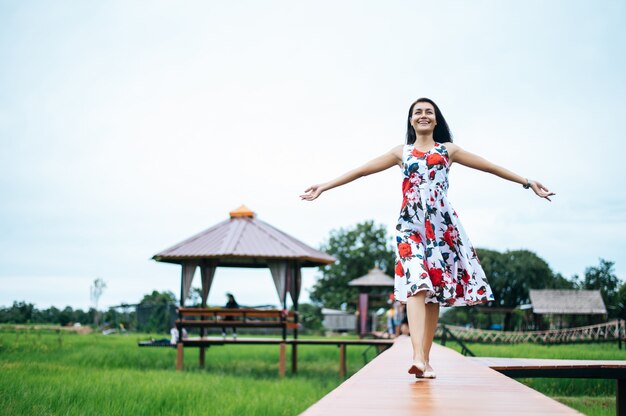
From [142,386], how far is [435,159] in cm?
501

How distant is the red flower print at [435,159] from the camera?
4.01 m

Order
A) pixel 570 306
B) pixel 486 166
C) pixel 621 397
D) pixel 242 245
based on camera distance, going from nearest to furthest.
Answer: pixel 486 166 → pixel 621 397 → pixel 242 245 → pixel 570 306

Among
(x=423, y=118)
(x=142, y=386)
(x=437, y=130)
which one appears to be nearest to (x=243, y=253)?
(x=142, y=386)

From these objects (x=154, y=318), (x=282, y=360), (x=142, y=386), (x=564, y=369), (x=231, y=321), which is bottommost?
(x=154, y=318)

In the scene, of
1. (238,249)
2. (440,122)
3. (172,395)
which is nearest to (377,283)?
(238,249)

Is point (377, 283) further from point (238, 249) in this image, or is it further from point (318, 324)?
point (318, 324)

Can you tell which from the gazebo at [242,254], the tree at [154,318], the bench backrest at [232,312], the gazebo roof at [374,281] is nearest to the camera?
the bench backrest at [232,312]

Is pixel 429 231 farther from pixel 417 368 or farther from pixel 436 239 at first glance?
pixel 417 368

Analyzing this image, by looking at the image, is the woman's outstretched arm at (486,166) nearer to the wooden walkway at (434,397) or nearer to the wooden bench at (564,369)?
the wooden walkway at (434,397)

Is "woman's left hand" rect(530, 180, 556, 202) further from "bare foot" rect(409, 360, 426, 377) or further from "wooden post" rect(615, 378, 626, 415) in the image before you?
"wooden post" rect(615, 378, 626, 415)

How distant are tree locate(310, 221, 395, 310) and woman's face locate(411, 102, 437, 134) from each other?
141 ft

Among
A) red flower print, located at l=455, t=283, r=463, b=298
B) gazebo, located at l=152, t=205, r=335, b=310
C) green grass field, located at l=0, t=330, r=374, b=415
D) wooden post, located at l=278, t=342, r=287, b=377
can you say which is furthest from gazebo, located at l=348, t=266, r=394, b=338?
red flower print, located at l=455, t=283, r=463, b=298

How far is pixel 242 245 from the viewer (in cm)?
1398

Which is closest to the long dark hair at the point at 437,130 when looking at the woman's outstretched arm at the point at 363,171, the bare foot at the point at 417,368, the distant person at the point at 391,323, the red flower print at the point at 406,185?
the woman's outstretched arm at the point at 363,171
